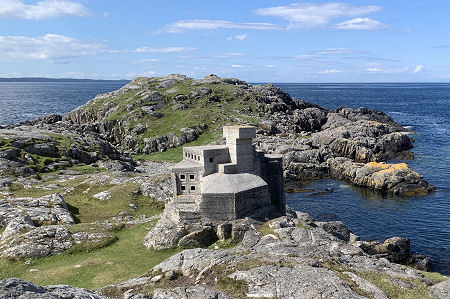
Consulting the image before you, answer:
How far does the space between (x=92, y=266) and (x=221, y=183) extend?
1563cm

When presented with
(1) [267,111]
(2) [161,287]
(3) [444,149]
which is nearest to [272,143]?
(1) [267,111]

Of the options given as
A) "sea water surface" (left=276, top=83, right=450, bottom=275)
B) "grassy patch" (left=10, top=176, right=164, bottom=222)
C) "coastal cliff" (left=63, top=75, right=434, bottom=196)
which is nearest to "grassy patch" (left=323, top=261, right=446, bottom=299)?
"sea water surface" (left=276, top=83, right=450, bottom=275)

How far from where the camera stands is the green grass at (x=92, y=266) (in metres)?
32.3

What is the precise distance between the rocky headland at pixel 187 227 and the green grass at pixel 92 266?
0.26 meters

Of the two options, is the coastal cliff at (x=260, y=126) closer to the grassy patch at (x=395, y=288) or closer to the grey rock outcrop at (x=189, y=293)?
the grassy patch at (x=395, y=288)

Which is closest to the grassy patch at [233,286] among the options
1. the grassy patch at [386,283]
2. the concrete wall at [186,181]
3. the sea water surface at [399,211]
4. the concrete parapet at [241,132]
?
the grassy patch at [386,283]

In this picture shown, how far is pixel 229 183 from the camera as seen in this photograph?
42719 millimetres

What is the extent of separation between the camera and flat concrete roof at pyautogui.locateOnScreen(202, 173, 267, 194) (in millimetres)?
41969

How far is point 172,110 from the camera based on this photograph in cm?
12938

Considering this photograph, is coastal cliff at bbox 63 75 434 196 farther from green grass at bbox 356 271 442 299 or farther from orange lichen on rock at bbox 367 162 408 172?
green grass at bbox 356 271 442 299

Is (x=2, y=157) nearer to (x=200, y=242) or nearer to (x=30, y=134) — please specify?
(x=30, y=134)

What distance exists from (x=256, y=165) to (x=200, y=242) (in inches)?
527

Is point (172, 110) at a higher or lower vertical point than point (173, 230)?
higher

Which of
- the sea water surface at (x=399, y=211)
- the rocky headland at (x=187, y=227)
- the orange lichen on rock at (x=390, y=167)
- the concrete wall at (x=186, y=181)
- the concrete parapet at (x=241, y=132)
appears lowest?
the sea water surface at (x=399, y=211)
